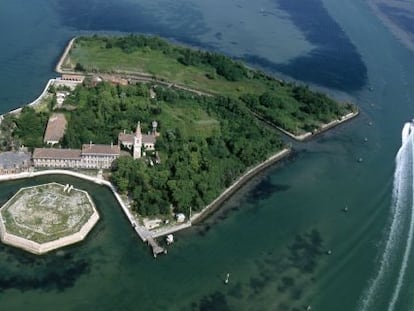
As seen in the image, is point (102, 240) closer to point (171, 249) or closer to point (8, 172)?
point (171, 249)

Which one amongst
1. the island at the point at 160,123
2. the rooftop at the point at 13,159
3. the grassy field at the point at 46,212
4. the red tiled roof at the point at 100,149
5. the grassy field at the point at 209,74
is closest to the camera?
the grassy field at the point at 46,212

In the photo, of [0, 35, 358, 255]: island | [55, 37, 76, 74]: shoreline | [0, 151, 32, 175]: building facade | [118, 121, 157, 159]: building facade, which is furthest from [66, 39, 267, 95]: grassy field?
[0, 151, 32, 175]: building facade

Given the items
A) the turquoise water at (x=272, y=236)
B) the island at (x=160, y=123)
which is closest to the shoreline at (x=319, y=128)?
the island at (x=160, y=123)

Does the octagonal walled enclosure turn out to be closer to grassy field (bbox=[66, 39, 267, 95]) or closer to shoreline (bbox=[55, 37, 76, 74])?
shoreline (bbox=[55, 37, 76, 74])

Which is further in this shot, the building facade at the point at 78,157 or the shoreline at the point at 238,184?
the building facade at the point at 78,157

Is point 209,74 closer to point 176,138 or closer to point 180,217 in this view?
point 176,138

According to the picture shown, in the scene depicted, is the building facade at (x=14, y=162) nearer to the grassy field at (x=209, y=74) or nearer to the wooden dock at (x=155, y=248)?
the wooden dock at (x=155, y=248)

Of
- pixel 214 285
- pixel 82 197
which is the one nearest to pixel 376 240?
pixel 214 285
